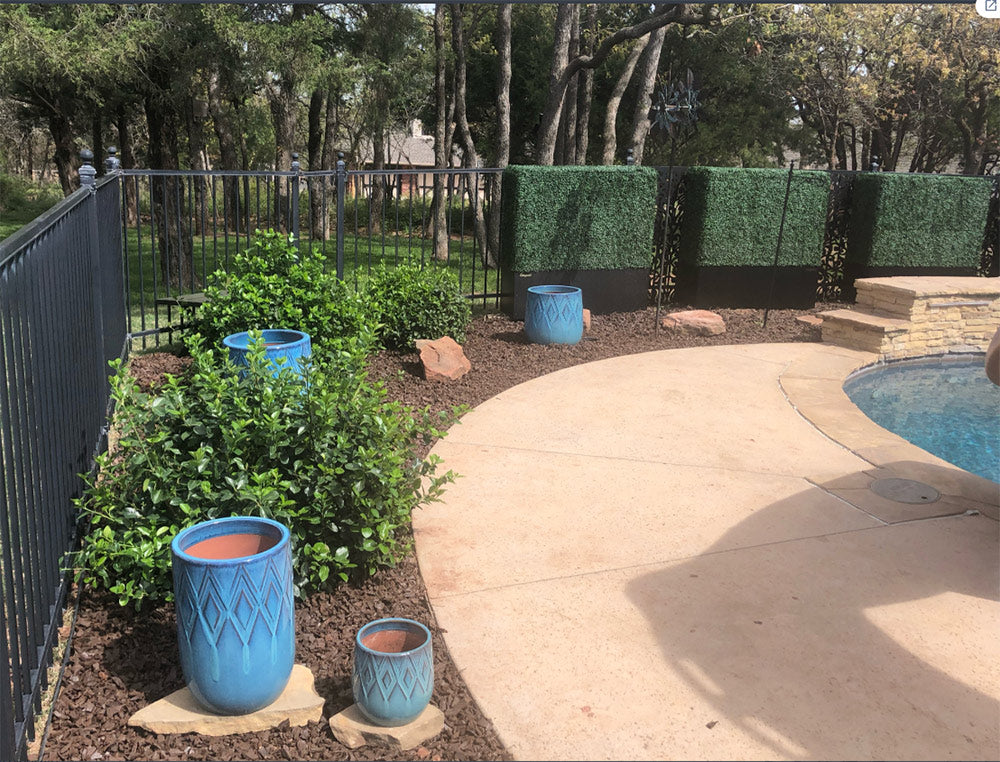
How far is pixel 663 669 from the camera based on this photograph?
3.35 m

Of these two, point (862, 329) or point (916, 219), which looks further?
point (916, 219)

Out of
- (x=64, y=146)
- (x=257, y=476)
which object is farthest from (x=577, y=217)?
(x=64, y=146)

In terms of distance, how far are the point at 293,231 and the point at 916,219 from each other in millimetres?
8504

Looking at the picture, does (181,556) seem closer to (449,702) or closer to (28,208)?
(449,702)

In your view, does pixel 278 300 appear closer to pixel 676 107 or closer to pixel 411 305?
pixel 411 305

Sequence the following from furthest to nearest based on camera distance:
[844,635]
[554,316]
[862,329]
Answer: [862,329] < [554,316] < [844,635]

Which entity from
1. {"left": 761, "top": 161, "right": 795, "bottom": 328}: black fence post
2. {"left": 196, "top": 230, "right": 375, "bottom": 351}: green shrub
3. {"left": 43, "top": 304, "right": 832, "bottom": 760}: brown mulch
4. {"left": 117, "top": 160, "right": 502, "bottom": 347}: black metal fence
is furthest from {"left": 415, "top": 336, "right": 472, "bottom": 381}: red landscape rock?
{"left": 761, "top": 161, "right": 795, "bottom": 328}: black fence post

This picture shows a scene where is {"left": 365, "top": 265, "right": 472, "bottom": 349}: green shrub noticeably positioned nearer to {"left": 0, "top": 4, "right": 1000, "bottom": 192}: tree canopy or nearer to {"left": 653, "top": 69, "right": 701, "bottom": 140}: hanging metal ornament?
{"left": 653, "top": 69, "right": 701, "bottom": 140}: hanging metal ornament

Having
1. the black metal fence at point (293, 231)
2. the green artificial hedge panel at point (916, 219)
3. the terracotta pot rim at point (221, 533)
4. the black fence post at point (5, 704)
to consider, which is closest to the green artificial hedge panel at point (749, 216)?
the green artificial hedge panel at point (916, 219)

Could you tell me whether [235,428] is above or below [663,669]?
above

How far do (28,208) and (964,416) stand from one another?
85.9 ft

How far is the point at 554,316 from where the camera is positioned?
8633 millimetres

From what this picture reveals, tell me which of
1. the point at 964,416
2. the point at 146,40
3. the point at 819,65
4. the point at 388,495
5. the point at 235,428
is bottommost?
the point at 964,416

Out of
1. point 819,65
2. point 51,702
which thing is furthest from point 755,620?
point 819,65
